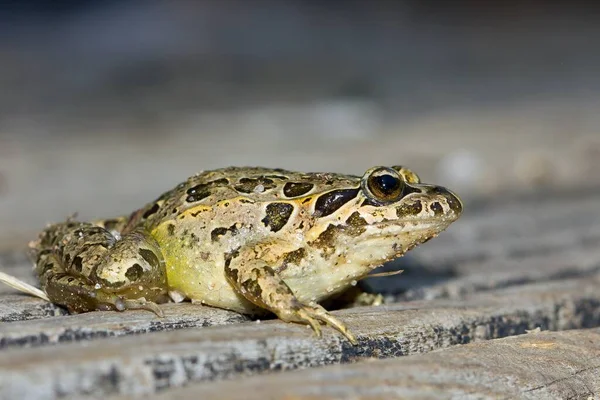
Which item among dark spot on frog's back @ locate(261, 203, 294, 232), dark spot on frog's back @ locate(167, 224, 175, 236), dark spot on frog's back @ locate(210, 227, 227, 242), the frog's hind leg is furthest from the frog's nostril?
the frog's hind leg

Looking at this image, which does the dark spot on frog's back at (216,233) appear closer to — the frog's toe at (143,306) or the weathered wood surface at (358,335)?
the weathered wood surface at (358,335)

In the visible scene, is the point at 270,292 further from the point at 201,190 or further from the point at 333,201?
the point at 201,190

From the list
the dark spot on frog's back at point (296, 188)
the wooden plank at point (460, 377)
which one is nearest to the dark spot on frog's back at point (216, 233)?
the dark spot on frog's back at point (296, 188)

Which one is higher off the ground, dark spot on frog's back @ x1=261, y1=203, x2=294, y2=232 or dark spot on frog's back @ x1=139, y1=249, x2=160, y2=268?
dark spot on frog's back @ x1=261, y1=203, x2=294, y2=232

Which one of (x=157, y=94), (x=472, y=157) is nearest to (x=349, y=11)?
(x=157, y=94)

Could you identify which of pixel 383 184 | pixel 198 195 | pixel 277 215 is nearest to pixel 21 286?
pixel 198 195

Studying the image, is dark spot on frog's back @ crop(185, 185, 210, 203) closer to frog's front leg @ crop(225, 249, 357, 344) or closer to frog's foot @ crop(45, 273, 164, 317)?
frog's front leg @ crop(225, 249, 357, 344)
